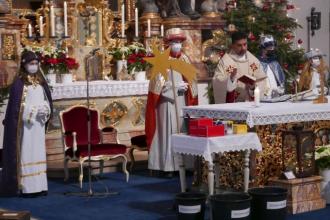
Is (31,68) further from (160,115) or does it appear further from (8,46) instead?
(8,46)

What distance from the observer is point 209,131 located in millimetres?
8672

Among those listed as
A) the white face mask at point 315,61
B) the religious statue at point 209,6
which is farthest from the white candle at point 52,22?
the white face mask at point 315,61

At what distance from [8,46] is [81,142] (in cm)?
231

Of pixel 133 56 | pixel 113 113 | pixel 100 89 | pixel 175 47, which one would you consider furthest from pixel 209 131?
pixel 133 56

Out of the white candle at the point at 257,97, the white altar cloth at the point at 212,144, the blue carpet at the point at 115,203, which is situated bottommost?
the blue carpet at the point at 115,203

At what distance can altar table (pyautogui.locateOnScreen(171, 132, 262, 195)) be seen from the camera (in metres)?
8.60

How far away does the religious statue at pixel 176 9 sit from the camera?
15.1 meters

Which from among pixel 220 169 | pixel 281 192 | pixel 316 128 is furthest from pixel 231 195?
pixel 316 128

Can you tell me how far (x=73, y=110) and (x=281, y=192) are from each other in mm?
4049

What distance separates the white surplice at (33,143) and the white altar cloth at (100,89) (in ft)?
7.73

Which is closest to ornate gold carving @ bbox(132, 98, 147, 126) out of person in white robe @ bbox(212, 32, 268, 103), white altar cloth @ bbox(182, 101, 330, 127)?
person in white robe @ bbox(212, 32, 268, 103)

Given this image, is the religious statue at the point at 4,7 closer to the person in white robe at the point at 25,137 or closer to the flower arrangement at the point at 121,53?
the flower arrangement at the point at 121,53

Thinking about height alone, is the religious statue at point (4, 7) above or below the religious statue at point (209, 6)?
below

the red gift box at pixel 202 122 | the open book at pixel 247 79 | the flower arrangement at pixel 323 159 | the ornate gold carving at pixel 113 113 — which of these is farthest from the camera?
the ornate gold carving at pixel 113 113
